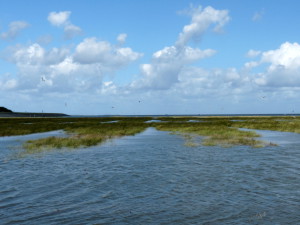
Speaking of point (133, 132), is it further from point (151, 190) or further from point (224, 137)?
point (151, 190)

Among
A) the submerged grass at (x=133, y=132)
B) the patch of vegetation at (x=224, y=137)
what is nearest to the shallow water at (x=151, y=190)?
the patch of vegetation at (x=224, y=137)

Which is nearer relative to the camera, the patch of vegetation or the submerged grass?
the patch of vegetation

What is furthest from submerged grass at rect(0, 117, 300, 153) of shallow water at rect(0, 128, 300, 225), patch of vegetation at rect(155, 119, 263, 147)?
shallow water at rect(0, 128, 300, 225)

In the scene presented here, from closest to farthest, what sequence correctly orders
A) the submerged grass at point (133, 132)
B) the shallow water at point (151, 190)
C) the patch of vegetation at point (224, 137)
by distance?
the shallow water at point (151, 190) → the patch of vegetation at point (224, 137) → the submerged grass at point (133, 132)

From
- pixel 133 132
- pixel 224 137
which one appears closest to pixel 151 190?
pixel 224 137

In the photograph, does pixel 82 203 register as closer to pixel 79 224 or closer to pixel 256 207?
pixel 79 224

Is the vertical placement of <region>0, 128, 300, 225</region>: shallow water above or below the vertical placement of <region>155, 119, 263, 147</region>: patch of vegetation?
below

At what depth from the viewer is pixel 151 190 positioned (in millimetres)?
15094

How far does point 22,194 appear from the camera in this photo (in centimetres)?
1446

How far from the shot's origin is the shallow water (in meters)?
11.3

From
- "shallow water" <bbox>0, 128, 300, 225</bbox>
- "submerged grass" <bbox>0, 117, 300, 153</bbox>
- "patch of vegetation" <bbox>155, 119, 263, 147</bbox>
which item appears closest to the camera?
"shallow water" <bbox>0, 128, 300, 225</bbox>

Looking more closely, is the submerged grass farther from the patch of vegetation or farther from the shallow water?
the shallow water

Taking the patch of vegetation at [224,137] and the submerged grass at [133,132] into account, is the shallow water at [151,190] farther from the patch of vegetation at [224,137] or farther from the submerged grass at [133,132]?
the submerged grass at [133,132]

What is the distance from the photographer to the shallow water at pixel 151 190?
1132cm
